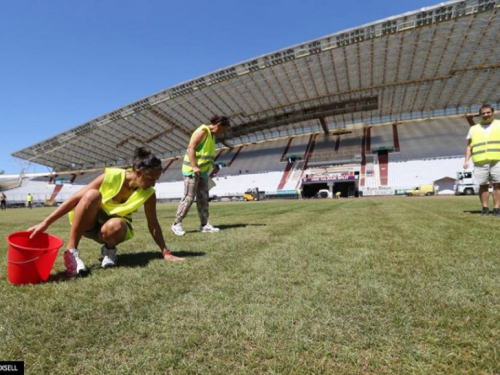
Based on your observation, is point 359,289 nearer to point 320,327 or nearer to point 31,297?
point 320,327

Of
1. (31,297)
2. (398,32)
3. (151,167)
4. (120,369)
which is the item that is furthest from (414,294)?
(398,32)

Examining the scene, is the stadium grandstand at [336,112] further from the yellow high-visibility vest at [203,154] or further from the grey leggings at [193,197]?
the grey leggings at [193,197]

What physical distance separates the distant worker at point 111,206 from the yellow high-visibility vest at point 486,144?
6.64 metres

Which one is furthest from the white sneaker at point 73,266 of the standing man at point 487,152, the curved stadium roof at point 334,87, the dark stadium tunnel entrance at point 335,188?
the dark stadium tunnel entrance at point 335,188

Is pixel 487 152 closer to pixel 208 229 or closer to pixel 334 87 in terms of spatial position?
pixel 208 229

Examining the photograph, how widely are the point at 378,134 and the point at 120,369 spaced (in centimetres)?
5091

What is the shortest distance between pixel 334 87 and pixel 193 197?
3652 cm

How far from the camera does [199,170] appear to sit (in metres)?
5.56

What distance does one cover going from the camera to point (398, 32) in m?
26.8

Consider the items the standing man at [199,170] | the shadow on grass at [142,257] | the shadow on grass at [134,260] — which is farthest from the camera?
the standing man at [199,170]

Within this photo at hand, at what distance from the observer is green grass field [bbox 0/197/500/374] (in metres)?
1.24

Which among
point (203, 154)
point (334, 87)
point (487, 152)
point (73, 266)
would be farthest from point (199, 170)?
point (334, 87)

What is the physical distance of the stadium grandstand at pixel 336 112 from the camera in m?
28.6

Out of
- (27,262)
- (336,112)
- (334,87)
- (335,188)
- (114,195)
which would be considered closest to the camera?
(27,262)
